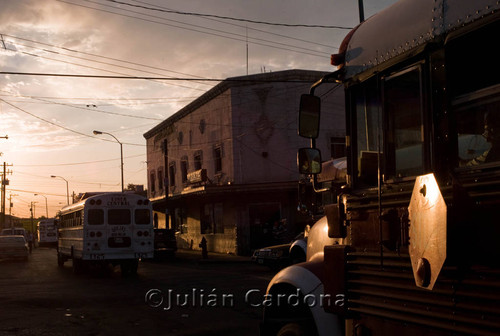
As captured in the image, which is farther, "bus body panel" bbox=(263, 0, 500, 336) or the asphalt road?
the asphalt road

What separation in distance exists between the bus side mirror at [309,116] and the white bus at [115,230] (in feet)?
54.2

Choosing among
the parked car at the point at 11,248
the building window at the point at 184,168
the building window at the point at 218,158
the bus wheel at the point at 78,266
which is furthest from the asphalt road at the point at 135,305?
the building window at the point at 184,168

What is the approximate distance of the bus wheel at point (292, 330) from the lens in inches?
175

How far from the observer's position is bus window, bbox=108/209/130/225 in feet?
66.4

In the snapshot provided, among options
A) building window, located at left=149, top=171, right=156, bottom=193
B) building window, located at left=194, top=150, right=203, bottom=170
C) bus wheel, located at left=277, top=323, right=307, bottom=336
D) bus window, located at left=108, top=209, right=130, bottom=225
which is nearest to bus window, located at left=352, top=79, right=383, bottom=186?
bus wheel, located at left=277, top=323, right=307, bottom=336

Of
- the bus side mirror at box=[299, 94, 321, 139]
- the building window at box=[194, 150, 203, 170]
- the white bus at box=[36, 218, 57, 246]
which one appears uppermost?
the building window at box=[194, 150, 203, 170]

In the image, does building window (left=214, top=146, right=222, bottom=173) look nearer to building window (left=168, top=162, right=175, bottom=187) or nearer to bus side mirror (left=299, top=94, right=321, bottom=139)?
building window (left=168, top=162, right=175, bottom=187)

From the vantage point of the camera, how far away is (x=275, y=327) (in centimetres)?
505

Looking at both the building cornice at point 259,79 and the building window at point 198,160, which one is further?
the building window at point 198,160

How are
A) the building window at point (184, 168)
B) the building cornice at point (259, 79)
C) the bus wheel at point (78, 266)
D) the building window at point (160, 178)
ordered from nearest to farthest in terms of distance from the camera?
the bus wheel at point (78, 266)
the building cornice at point (259, 79)
the building window at point (184, 168)
the building window at point (160, 178)

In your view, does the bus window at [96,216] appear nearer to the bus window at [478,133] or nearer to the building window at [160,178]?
the bus window at [478,133]

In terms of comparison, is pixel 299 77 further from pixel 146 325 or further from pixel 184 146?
pixel 146 325

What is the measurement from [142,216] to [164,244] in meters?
8.49

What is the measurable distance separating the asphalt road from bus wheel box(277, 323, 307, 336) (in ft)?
12.4
